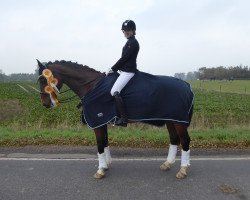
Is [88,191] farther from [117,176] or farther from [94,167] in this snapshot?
[94,167]

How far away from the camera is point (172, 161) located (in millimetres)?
6887

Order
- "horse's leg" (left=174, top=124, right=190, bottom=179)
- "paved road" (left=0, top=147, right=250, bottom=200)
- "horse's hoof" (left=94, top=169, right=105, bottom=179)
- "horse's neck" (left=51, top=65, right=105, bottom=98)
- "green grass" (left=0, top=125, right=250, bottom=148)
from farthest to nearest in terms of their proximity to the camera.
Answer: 1. "green grass" (left=0, top=125, right=250, bottom=148)
2. "horse's neck" (left=51, top=65, right=105, bottom=98)
3. "horse's leg" (left=174, top=124, right=190, bottom=179)
4. "horse's hoof" (left=94, top=169, right=105, bottom=179)
5. "paved road" (left=0, top=147, right=250, bottom=200)

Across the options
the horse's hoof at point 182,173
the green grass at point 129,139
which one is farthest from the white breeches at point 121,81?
the green grass at point 129,139

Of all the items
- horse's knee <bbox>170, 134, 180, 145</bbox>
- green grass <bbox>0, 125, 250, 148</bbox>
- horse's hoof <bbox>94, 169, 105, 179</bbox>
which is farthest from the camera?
green grass <bbox>0, 125, 250, 148</bbox>

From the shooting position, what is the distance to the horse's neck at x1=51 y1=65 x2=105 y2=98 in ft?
21.9

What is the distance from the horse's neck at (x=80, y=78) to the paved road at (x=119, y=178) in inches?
58.6

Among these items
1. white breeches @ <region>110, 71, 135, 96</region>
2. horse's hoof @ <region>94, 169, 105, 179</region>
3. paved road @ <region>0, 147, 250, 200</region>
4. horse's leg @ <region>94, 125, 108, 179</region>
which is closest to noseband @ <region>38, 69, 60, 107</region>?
horse's leg @ <region>94, 125, 108, 179</region>

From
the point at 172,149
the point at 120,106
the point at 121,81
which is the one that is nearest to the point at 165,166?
the point at 172,149

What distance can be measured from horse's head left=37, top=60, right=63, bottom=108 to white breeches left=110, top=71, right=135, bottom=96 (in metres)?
1.09

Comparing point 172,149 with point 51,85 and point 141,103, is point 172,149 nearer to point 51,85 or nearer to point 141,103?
point 141,103

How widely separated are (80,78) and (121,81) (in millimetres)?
831

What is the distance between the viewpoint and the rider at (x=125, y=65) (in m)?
6.35

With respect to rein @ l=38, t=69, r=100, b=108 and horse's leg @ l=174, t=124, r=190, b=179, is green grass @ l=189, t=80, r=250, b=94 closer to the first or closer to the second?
horse's leg @ l=174, t=124, r=190, b=179

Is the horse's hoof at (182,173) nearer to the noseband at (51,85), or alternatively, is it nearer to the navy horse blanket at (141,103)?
the navy horse blanket at (141,103)
